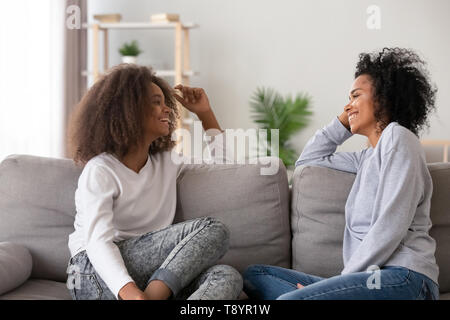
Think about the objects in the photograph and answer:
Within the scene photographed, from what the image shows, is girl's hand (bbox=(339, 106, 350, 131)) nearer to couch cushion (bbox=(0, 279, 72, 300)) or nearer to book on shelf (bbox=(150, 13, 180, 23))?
couch cushion (bbox=(0, 279, 72, 300))

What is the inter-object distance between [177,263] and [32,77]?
3.10 metres

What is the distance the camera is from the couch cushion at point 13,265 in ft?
5.38

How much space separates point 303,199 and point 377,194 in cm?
38

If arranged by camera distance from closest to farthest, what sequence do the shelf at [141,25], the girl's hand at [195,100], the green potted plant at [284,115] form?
the girl's hand at [195,100]
the shelf at [141,25]
the green potted plant at [284,115]

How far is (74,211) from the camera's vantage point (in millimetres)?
1872

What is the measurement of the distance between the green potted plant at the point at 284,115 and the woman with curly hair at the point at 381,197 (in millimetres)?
2899

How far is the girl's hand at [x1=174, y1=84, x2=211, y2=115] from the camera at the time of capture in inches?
81.9

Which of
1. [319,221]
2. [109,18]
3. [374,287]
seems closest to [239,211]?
[319,221]

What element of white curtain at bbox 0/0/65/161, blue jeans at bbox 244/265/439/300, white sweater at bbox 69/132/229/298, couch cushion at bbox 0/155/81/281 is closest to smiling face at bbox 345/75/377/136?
blue jeans at bbox 244/265/439/300

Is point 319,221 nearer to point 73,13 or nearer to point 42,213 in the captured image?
point 42,213

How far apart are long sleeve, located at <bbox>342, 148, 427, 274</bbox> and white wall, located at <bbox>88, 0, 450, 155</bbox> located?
3.41 metres

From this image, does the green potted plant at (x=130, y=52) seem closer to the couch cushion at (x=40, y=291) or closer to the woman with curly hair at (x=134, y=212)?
the woman with curly hair at (x=134, y=212)

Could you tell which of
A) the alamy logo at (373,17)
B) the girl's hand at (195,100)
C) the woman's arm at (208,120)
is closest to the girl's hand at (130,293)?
the woman's arm at (208,120)

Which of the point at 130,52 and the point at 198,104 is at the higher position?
the point at 130,52
